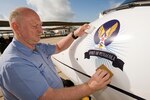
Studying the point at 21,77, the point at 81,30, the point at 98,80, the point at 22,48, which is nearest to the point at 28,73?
the point at 21,77

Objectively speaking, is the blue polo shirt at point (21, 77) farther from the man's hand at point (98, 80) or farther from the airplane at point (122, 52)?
the airplane at point (122, 52)

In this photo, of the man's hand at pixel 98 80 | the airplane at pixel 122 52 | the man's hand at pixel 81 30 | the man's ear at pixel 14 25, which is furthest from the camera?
the man's hand at pixel 81 30

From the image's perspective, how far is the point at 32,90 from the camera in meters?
1.81

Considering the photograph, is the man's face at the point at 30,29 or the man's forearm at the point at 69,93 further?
the man's face at the point at 30,29

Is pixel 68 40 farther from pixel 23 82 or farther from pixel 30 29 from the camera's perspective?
Answer: pixel 23 82

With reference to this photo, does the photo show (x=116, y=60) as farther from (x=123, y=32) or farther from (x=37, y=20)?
(x=37, y=20)

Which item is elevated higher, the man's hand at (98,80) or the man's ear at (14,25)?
the man's ear at (14,25)

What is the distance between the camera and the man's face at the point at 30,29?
82.0 inches

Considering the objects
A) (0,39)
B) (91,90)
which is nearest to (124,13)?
(91,90)

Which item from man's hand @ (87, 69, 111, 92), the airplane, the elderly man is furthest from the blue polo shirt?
the airplane

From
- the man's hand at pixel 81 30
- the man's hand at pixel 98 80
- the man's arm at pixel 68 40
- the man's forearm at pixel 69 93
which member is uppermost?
the man's hand at pixel 81 30

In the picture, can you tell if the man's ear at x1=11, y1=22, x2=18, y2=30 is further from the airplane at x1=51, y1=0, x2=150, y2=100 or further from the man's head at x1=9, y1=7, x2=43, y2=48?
the airplane at x1=51, y1=0, x2=150, y2=100

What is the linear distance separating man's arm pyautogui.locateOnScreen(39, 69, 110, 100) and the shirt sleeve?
72 mm

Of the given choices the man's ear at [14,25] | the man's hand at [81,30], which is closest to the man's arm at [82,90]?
the man's ear at [14,25]
